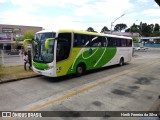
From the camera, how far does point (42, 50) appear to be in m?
10.8

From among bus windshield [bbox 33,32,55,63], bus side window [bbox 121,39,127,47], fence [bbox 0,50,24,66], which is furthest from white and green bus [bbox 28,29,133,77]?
fence [bbox 0,50,24,66]

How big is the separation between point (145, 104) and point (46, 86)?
5.10 metres

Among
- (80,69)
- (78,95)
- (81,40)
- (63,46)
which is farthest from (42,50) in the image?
(78,95)

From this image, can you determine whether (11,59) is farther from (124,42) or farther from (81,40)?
(81,40)

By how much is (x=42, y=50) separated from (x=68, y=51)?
1554 millimetres

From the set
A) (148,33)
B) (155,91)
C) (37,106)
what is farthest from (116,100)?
(148,33)

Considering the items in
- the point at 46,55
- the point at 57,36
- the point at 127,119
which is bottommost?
the point at 127,119

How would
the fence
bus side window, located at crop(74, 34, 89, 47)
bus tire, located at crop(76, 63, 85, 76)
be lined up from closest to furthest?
1. bus side window, located at crop(74, 34, 89, 47)
2. bus tire, located at crop(76, 63, 85, 76)
3. the fence

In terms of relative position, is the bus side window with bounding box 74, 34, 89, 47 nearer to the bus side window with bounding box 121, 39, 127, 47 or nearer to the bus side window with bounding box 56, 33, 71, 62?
the bus side window with bounding box 56, 33, 71, 62

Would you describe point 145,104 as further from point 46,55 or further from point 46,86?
point 46,55

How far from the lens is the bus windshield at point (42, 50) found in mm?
10445

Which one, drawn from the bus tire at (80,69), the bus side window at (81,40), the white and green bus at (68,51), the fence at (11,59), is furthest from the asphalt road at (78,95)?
the fence at (11,59)

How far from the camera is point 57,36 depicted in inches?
412

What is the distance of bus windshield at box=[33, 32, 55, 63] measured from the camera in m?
10.4
